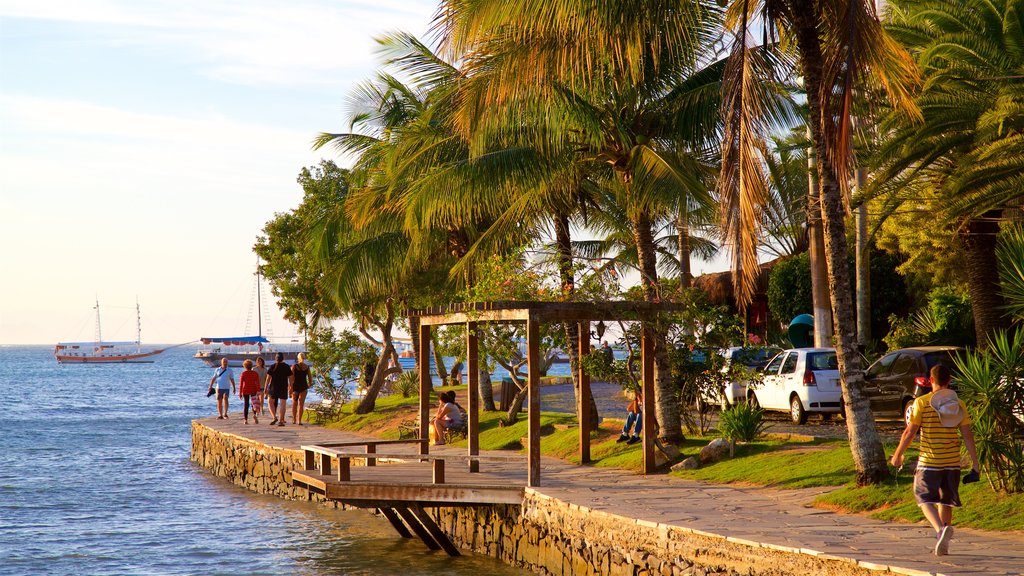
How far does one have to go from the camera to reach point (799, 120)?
17.2m

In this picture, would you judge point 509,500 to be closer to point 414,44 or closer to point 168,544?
point 168,544

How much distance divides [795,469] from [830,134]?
15.1 feet

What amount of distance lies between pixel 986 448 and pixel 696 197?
6179 millimetres

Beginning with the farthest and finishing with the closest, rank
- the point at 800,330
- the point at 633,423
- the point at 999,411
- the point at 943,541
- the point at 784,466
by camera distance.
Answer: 1. the point at 800,330
2. the point at 633,423
3. the point at 784,466
4. the point at 999,411
5. the point at 943,541

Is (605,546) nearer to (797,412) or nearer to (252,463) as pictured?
(797,412)

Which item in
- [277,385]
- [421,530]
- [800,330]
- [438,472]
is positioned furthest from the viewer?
[800,330]

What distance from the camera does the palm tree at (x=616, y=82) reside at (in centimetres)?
1401

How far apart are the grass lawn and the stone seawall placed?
7.84 ft

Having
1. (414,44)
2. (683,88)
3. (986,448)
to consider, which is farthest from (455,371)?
(986,448)

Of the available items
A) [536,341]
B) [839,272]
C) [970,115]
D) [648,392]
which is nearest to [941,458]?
[839,272]

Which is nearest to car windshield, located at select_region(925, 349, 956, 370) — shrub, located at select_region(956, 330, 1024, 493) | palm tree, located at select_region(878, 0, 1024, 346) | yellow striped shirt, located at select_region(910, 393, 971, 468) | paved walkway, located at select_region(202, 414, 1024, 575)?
palm tree, located at select_region(878, 0, 1024, 346)

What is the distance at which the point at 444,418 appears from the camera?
2214cm

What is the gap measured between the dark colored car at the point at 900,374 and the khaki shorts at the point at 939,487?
29.5ft

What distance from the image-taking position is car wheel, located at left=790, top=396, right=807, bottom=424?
21500 millimetres
